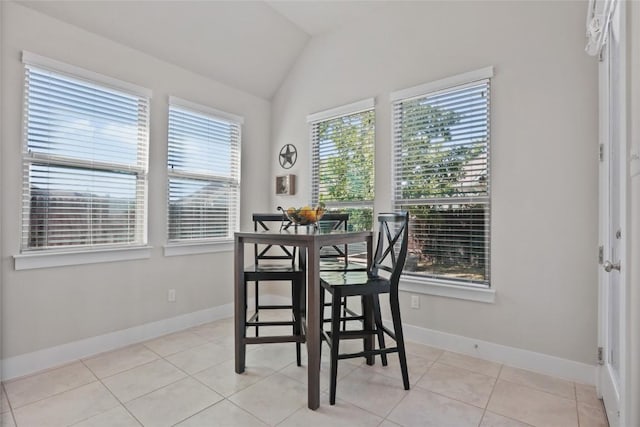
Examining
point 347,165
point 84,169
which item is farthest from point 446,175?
point 84,169

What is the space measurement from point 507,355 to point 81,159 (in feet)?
11.9

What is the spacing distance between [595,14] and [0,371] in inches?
165

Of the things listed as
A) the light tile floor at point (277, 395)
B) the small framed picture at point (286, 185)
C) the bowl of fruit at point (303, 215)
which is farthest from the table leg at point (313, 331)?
the small framed picture at point (286, 185)

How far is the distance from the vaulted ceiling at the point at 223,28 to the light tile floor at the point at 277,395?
104 inches

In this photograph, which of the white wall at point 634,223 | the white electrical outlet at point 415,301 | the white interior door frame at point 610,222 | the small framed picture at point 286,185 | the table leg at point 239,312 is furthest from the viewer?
the small framed picture at point 286,185

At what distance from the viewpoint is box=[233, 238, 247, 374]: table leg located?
7.23 ft

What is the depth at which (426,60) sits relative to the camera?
9.09 ft

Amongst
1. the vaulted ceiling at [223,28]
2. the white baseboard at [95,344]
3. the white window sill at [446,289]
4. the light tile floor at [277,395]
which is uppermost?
the vaulted ceiling at [223,28]

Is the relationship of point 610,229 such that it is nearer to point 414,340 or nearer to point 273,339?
point 414,340

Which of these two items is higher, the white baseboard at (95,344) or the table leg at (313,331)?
the table leg at (313,331)

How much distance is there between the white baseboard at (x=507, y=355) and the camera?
211 cm

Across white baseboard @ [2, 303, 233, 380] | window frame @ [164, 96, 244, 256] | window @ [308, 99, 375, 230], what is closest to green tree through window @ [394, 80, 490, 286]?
window @ [308, 99, 375, 230]

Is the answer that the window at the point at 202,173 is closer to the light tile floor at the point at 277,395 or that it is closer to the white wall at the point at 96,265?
the white wall at the point at 96,265

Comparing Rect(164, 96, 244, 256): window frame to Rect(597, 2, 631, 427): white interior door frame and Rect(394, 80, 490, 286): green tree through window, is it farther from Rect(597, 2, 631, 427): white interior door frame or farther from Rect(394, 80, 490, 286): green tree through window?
Rect(597, 2, 631, 427): white interior door frame
